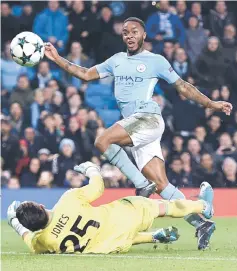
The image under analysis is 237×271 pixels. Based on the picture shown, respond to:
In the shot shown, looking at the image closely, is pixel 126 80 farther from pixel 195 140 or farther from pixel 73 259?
pixel 195 140

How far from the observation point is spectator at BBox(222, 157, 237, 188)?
690 inches

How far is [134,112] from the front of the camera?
11.9m

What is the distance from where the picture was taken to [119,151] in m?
11.7

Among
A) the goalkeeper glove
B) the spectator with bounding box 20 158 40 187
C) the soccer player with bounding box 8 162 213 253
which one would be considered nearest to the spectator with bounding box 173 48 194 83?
the spectator with bounding box 20 158 40 187

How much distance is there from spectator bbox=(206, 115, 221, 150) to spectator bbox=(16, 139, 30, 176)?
317 cm

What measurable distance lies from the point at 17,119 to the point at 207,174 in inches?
143

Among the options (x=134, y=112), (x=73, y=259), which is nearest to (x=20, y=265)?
(x=73, y=259)

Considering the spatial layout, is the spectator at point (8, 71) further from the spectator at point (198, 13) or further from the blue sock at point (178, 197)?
the blue sock at point (178, 197)

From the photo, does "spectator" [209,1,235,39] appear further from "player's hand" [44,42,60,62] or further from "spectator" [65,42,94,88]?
"player's hand" [44,42,60,62]

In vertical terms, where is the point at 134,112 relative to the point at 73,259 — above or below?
above

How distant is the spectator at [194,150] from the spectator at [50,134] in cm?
229

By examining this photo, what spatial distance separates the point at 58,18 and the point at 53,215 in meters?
10.6

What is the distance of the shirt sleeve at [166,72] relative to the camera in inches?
466

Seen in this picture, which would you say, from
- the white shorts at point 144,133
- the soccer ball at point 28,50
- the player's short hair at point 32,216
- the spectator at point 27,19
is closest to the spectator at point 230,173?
the spectator at point 27,19
